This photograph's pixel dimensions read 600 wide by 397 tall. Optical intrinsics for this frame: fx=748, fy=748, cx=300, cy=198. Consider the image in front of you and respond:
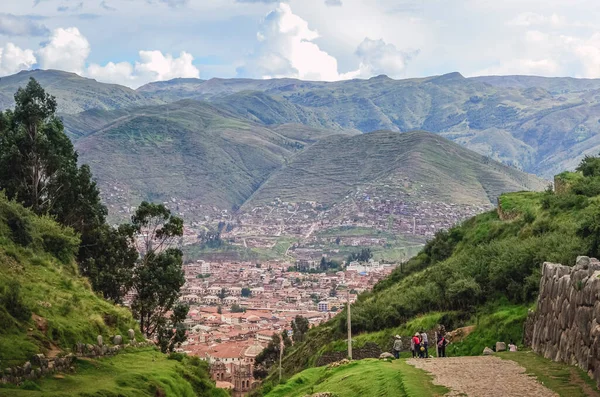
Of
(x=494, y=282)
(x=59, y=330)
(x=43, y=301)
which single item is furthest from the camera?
(x=494, y=282)

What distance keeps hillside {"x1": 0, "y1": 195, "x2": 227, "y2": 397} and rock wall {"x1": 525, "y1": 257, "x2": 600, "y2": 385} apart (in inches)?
350

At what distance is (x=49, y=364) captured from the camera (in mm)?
15164

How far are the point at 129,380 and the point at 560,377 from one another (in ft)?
29.3

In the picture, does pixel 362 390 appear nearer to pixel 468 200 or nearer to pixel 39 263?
pixel 39 263

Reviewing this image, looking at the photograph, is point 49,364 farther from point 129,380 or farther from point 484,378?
point 484,378

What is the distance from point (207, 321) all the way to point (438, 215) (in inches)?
3667

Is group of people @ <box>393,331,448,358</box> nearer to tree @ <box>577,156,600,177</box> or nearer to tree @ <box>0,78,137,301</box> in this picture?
tree @ <box>0,78,137,301</box>

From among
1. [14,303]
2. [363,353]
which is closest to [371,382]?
[14,303]

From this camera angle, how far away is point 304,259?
563 feet

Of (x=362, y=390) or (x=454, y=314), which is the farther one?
(x=454, y=314)

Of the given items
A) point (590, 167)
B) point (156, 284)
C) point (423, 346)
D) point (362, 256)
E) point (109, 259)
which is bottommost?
point (423, 346)

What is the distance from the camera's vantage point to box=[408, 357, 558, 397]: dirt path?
13127 mm

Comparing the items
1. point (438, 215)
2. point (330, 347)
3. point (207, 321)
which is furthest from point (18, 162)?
point (438, 215)

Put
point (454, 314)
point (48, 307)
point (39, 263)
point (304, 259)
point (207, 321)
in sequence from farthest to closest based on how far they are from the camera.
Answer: point (304, 259), point (207, 321), point (454, 314), point (39, 263), point (48, 307)
